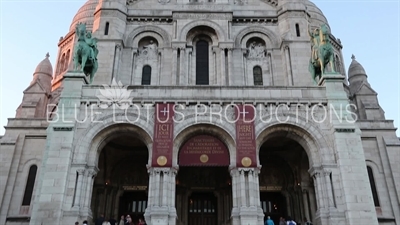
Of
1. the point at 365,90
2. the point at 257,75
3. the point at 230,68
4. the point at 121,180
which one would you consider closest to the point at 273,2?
the point at 257,75

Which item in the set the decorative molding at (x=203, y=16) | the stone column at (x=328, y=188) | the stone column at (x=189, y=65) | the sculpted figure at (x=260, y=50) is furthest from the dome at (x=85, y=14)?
the stone column at (x=328, y=188)

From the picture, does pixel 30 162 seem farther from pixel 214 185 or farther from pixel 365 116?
pixel 365 116

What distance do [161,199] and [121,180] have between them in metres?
6.39

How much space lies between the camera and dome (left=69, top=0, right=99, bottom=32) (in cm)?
3906

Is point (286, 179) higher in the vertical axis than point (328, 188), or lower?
higher

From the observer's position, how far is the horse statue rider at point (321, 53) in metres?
22.5

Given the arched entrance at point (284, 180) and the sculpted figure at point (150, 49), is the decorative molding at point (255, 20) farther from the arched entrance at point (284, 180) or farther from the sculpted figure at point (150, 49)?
the arched entrance at point (284, 180)

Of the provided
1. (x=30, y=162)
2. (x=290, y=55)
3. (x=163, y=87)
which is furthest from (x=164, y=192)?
(x=290, y=55)

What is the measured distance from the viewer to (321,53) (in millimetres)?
22594

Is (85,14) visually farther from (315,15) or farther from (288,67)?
(315,15)

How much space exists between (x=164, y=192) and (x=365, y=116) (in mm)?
19777

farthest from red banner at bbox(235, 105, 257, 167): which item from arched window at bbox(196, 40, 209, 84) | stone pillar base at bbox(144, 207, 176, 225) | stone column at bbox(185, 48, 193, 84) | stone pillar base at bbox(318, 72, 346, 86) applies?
arched window at bbox(196, 40, 209, 84)

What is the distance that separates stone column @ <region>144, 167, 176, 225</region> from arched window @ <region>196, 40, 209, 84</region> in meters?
9.76

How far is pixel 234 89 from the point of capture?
2123 cm
